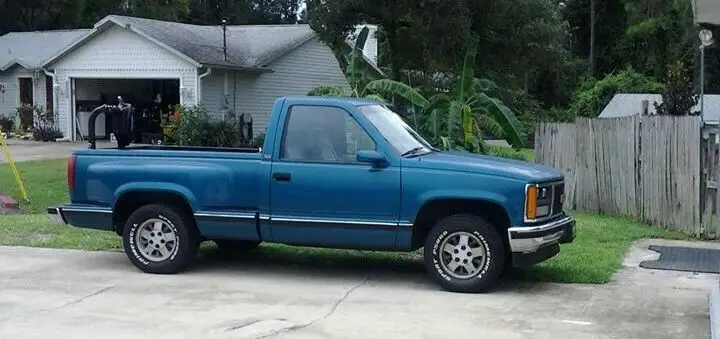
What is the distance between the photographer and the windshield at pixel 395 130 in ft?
29.2

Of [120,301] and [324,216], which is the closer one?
[120,301]

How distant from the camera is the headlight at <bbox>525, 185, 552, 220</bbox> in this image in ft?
27.0

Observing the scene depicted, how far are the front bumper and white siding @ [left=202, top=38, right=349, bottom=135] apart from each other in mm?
22517

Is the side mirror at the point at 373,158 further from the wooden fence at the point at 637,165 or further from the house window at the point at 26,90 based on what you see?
the house window at the point at 26,90

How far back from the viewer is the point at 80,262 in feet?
32.9

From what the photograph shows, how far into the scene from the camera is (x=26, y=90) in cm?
Result: 3694

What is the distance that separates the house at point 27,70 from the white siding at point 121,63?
2008mm

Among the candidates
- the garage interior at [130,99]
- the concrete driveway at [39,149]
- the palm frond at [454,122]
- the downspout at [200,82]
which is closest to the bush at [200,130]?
the downspout at [200,82]

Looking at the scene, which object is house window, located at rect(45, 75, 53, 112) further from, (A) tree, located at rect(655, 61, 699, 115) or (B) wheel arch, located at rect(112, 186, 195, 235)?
(B) wheel arch, located at rect(112, 186, 195, 235)

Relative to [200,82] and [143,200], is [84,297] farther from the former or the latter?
[200,82]

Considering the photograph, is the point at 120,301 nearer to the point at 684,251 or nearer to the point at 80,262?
the point at 80,262

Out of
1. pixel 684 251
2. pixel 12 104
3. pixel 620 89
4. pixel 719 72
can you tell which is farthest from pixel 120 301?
pixel 719 72

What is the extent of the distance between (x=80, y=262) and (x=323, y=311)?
11.9ft

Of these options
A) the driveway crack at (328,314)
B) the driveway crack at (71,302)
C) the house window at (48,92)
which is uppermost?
the house window at (48,92)
